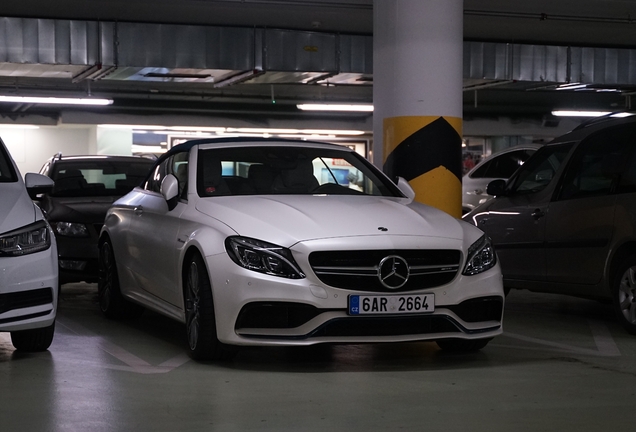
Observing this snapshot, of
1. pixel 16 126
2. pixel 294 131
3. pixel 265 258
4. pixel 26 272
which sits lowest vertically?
pixel 26 272

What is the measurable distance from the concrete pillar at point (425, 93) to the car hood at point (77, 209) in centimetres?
289

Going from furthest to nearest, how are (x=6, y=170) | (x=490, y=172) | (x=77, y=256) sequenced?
(x=490, y=172), (x=77, y=256), (x=6, y=170)

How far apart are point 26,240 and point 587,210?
4302 millimetres

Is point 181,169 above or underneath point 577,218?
above

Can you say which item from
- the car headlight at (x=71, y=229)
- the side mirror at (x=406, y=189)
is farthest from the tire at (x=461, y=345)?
the car headlight at (x=71, y=229)

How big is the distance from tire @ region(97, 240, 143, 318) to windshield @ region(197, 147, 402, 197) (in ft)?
5.44

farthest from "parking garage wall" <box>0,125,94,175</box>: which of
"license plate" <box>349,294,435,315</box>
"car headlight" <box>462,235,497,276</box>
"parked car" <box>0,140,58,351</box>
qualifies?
"license plate" <box>349,294,435,315</box>

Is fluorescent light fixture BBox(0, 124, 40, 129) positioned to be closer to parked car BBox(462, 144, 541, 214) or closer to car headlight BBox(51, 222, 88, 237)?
parked car BBox(462, 144, 541, 214)

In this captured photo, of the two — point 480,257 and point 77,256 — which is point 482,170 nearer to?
point 77,256

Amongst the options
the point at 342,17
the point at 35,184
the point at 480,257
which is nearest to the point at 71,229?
the point at 35,184

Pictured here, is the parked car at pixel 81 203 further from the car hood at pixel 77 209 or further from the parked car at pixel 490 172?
the parked car at pixel 490 172

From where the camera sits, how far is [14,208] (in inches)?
243

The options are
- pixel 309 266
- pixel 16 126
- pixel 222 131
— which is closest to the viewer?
pixel 309 266

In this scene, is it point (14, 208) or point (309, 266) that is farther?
point (14, 208)
